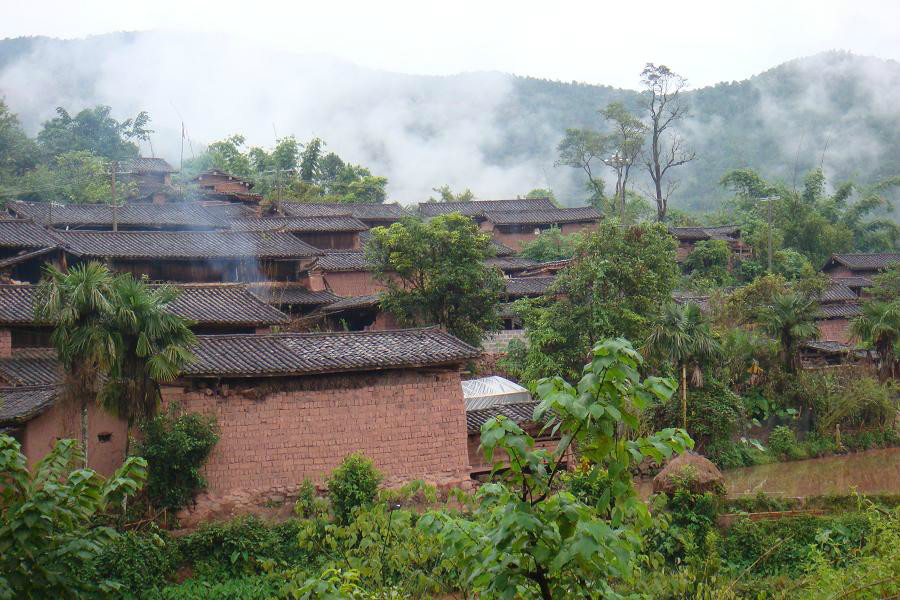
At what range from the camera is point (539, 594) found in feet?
18.1

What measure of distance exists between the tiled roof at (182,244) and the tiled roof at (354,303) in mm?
2190

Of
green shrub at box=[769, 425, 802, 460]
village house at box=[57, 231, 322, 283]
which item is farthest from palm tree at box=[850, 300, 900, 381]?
village house at box=[57, 231, 322, 283]

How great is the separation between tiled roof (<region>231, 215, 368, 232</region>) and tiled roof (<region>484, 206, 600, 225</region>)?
8.43m

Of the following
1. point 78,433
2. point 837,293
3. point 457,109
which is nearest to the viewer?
point 78,433

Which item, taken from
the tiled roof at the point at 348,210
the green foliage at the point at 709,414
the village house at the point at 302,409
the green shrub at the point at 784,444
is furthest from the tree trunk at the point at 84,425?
the tiled roof at the point at 348,210

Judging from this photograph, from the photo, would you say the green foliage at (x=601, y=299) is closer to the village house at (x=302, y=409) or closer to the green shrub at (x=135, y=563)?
the village house at (x=302, y=409)

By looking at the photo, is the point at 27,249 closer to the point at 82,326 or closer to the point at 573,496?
the point at 82,326

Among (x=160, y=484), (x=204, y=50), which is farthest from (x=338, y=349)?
(x=204, y=50)

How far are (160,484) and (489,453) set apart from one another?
43.1 feet

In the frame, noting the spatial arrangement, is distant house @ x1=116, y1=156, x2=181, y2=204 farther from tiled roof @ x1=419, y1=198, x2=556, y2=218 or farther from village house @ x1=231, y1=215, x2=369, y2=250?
tiled roof @ x1=419, y1=198, x2=556, y2=218

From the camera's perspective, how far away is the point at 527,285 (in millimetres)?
35906

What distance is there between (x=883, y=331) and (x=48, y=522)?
29.0 metres

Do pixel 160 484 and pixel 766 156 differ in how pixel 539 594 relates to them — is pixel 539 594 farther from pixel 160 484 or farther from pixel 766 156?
pixel 766 156

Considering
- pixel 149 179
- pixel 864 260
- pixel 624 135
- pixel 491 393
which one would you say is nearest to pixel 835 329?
pixel 864 260
